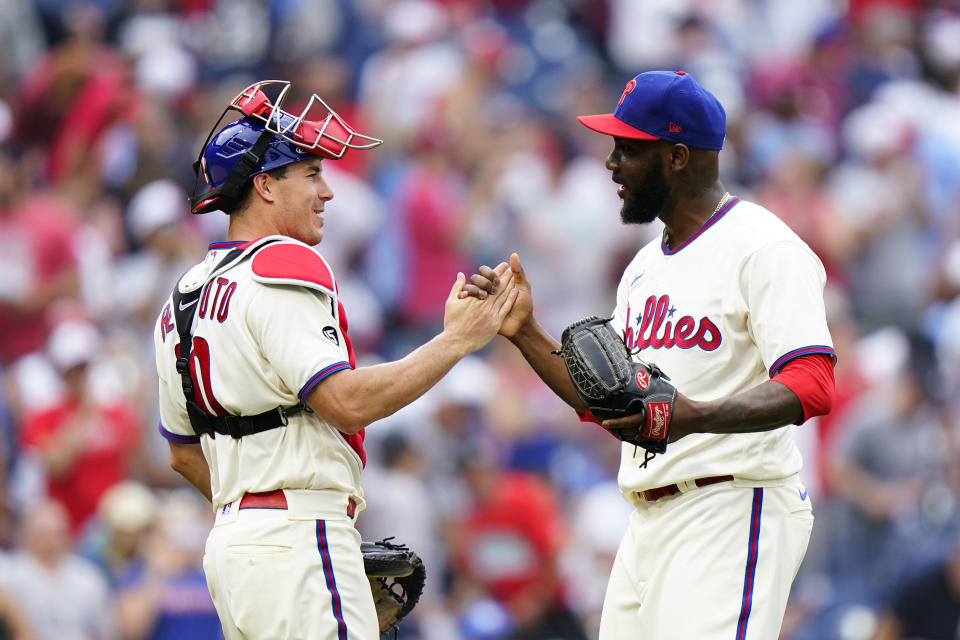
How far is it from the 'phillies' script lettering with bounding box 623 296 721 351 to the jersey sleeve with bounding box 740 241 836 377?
137 mm

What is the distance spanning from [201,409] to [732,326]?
1.62 metres

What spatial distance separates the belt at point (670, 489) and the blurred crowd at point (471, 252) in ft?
11.5

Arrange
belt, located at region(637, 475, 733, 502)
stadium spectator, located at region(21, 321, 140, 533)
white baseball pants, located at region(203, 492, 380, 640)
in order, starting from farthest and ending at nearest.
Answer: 1. stadium spectator, located at region(21, 321, 140, 533)
2. belt, located at region(637, 475, 733, 502)
3. white baseball pants, located at region(203, 492, 380, 640)

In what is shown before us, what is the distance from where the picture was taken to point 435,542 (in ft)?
28.3

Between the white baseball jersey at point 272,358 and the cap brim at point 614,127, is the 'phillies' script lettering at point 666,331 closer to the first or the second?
the cap brim at point 614,127

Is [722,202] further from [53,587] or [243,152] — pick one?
[53,587]

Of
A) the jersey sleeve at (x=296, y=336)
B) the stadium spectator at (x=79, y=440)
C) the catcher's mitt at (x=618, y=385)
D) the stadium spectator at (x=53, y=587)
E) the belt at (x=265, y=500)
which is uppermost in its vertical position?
the jersey sleeve at (x=296, y=336)

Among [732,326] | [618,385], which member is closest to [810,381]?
[732,326]

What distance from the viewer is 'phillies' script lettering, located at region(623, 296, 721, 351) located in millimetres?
4387

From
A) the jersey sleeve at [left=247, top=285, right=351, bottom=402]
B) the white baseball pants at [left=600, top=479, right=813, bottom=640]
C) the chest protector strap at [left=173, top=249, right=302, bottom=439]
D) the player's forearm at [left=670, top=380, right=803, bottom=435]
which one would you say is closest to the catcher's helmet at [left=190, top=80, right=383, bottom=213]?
the chest protector strap at [left=173, top=249, right=302, bottom=439]

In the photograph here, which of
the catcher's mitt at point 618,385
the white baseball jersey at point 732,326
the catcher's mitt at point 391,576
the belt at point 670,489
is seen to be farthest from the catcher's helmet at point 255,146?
the belt at point 670,489

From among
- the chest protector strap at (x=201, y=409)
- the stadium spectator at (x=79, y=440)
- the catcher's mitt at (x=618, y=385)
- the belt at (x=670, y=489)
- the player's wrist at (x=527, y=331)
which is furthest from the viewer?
the stadium spectator at (x=79, y=440)

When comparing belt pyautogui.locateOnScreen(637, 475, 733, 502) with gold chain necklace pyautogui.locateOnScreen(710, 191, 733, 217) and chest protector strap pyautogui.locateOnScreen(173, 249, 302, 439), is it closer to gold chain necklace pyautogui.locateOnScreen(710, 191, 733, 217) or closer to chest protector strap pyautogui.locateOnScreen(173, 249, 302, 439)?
gold chain necklace pyautogui.locateOnScreen(710, 191, 733, 217)

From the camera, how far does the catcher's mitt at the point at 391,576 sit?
454 cm
